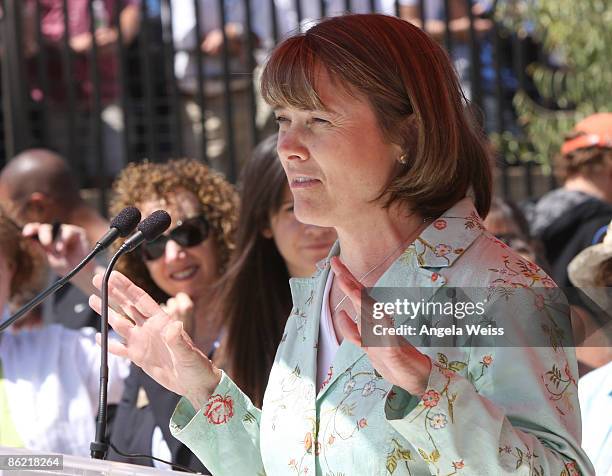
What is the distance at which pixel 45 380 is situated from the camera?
3.72 m

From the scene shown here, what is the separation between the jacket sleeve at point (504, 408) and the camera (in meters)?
1.65

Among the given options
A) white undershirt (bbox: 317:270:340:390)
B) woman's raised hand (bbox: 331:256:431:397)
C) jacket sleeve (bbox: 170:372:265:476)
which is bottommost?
jacket sleeve (bbox: 170:372:265:476)

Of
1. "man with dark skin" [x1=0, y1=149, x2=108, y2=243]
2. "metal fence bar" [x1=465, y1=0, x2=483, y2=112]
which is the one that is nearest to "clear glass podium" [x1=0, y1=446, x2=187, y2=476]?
"man with dark skin" [x1=0, y1=149, x2=108, y2=243]

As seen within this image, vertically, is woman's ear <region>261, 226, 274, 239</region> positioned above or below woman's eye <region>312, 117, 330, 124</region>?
below

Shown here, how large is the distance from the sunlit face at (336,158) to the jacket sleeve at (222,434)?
1.28 feet

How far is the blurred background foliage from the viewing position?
5.47m

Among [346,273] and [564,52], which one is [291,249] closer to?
[346,273]

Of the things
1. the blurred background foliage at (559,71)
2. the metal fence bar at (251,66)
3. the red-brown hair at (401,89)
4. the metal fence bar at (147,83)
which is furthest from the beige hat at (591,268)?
the metal fence bar at (147,83)

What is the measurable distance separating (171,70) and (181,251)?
6.87 feet

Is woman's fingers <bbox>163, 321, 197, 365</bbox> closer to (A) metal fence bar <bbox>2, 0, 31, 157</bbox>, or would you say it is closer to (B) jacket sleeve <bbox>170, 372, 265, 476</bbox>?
(B) jacket sleeve <bbox>170, 372, 265, 476</bbox>

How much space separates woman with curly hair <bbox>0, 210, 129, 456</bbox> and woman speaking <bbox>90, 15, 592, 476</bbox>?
148cm

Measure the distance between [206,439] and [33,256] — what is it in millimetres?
2094

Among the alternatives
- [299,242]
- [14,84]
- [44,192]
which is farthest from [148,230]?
[14,84]

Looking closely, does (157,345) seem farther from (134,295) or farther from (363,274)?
(363,274)
